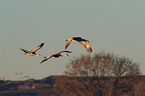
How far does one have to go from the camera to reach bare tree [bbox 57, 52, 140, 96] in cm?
6088

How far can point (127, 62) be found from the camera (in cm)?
6259

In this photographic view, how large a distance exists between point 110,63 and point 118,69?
1.83m

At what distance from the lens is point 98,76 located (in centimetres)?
6188

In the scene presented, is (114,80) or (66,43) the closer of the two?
(66,43)

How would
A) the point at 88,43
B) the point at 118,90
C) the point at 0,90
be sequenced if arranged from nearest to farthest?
the point at 88,43, the point at 118,90, the point at 0,90

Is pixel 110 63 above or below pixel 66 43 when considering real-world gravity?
above

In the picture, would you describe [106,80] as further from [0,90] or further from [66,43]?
[0,90]

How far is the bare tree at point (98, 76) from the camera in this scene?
200ft

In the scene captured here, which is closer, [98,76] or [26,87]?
[98,76]

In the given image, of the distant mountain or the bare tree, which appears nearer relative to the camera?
the bare tree

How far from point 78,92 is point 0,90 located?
12270cm

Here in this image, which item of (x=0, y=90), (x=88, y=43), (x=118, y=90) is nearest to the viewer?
(x=88, y=43)

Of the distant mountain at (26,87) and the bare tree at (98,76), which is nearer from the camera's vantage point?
the bare tree at (98,76)

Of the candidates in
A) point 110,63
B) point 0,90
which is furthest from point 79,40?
point 0,90
